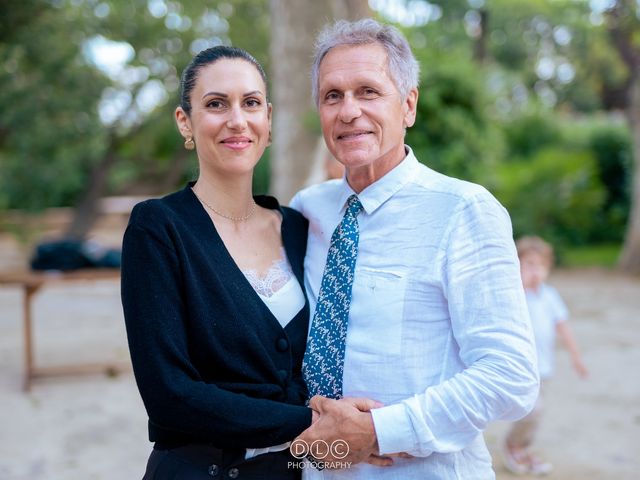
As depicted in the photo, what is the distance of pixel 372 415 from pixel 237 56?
1080 mm

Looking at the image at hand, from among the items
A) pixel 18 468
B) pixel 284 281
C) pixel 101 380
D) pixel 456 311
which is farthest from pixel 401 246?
pixel 101 380

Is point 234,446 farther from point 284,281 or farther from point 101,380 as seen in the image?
point 101,380

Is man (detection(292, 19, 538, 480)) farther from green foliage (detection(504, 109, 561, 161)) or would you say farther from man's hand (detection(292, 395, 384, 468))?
green foliage (detection(504, 109, 561, 161))

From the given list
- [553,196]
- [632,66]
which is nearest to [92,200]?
[553,196]

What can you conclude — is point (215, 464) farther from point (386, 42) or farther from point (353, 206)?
point (386, 42)

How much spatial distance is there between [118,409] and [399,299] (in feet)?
15.1

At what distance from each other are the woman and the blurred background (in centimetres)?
27

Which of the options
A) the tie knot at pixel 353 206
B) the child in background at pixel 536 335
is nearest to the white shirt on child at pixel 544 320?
the child in background at pixel 536 335

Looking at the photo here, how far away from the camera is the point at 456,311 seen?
1766mm

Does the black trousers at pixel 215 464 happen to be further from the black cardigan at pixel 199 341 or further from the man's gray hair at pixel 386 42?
the man's gray hair at pixel 386 42

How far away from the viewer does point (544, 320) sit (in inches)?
187

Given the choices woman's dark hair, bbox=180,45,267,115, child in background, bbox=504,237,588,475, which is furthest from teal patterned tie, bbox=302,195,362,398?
child in background, bbox=504,237,588,475

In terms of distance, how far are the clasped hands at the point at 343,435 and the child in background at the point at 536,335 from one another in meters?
2.99

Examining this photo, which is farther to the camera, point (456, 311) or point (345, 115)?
point (345, 115)
